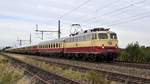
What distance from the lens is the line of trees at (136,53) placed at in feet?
127

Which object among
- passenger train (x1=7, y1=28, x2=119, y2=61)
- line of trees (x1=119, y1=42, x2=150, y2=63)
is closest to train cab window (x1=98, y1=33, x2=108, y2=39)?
passenger train (x1=7, y1=28, x2=119, y2=61)

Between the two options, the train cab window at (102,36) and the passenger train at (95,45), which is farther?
the train cab window at (102,36)

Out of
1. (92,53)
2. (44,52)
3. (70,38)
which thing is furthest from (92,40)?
(44,52)

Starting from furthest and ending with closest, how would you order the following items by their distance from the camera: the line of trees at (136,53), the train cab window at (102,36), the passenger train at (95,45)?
the line of trees at (136,53) < the train cab window at (102,36) < the passenger train at (95,45)

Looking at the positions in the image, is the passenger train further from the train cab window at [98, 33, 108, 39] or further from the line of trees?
the line of trees

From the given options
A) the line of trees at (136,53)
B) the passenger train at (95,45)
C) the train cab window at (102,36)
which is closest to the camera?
the passenger train at (95,45)

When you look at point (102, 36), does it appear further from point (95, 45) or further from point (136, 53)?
point (136, 53)

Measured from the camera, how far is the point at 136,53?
1602 inches

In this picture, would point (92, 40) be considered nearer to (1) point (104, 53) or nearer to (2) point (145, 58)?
(1) point (104, 53)

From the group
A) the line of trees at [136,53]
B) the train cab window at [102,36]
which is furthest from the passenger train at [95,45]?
the line of trees at [136,53]

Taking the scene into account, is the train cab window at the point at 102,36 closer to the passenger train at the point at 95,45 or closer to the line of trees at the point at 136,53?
the passenger train at the point at 95,45

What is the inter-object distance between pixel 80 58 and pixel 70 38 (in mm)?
3554

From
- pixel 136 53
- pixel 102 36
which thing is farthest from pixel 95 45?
pixel 136 53

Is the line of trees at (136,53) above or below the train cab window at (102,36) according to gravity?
below
